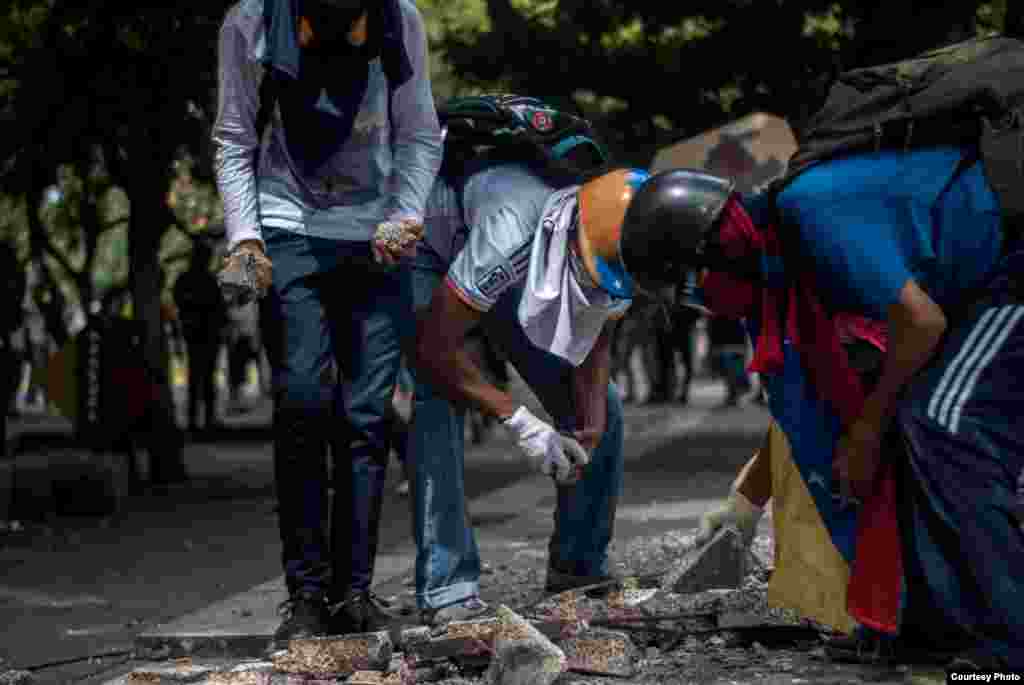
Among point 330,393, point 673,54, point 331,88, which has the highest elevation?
point 673,54

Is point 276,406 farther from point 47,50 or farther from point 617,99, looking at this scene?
point 617,99

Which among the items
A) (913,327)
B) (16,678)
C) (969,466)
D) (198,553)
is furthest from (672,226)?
(198,553)

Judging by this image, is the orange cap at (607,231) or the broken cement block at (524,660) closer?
the broken cement block at (524,660)

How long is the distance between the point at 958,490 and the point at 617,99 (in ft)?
30.3

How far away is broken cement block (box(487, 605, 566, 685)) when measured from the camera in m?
4.41

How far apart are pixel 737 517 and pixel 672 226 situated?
141 centimetres

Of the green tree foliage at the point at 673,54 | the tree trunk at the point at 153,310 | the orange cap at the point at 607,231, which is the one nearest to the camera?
the orange cap at the point at 607,231

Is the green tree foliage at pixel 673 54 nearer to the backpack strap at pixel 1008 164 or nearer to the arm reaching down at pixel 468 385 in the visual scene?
the arm reaching down at pixel 468 385

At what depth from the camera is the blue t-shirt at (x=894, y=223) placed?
13.9 feet

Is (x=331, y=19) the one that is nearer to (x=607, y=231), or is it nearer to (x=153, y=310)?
(x=607, y=231)

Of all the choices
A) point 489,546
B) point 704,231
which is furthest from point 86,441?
point 704,231

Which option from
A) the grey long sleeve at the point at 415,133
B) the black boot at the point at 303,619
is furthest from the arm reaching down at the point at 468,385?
the black boot at the point at 303,619

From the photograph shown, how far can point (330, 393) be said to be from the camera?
5.16m

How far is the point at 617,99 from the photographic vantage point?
13.2 meters
